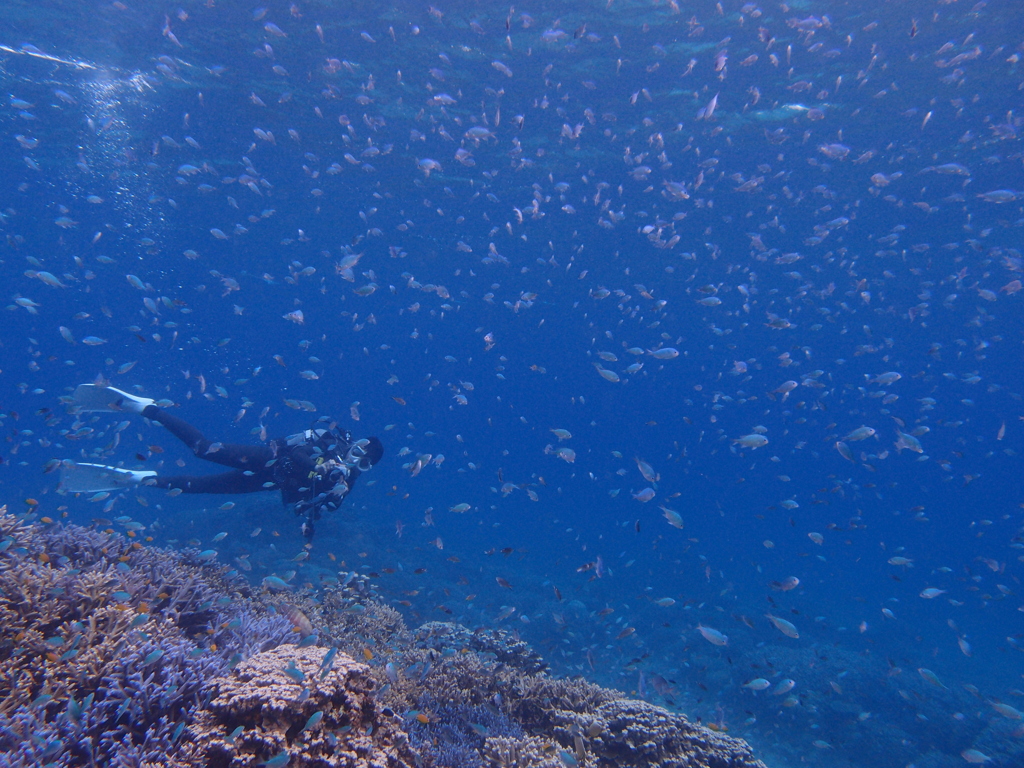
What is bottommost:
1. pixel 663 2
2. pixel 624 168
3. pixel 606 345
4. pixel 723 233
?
pixel 663 2

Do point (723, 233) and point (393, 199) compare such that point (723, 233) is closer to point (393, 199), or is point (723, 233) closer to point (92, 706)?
point (393, 199)

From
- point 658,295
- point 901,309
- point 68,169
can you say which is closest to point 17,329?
point 68,169

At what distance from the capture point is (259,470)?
10.9m

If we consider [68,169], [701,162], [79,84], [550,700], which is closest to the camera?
[550,700]

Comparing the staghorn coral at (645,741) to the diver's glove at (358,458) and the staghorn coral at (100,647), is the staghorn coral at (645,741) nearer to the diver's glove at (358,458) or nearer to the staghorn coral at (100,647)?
the staghorn coral at (100,647)

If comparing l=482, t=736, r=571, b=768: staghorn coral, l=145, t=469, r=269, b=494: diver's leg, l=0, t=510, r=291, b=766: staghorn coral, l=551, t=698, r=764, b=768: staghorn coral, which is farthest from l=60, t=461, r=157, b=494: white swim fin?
l=551, t=698, r=764, b=768: staghorn coral

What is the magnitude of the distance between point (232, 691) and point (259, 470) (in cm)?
885

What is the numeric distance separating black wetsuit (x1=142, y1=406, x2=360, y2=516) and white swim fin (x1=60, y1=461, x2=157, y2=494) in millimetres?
402

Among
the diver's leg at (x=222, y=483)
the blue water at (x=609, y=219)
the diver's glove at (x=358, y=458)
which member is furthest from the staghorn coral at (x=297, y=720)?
the diver's leg at (x=222, y=483)

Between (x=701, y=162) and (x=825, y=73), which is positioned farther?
(x=701, y=162)

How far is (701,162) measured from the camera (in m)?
24.8

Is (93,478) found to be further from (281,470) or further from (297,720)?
(297,720)

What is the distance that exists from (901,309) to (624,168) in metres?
32.1

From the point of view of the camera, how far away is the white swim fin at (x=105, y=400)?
12.0 m
